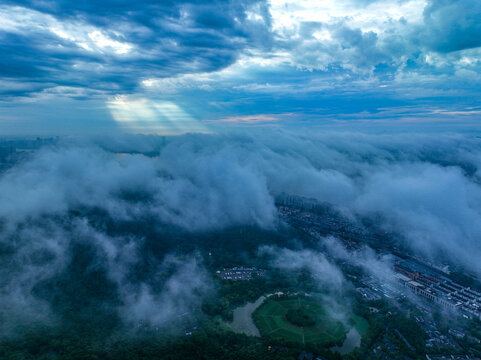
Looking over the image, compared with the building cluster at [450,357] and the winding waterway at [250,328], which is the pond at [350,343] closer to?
the winding waterway at [250,328]

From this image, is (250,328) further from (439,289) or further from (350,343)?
(439,289)

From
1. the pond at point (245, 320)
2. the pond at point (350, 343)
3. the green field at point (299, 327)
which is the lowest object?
the pond at point (350, 343)

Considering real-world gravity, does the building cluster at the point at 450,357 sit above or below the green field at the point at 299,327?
below

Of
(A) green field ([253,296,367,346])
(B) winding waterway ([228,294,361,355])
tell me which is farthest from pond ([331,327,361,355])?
(A) green field ([253,296,367,346])

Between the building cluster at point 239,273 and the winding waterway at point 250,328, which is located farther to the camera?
the building cluster at point 239,273

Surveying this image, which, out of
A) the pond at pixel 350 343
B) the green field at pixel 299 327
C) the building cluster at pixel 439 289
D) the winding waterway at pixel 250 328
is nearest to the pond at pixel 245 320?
the winding waterway at pixel 250 328

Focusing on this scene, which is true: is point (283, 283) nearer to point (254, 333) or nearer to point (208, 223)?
point (254, 333)

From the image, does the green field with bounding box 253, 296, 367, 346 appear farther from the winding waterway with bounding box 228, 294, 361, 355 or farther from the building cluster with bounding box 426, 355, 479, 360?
the building cluster with bounding box 426, 355, 479, 360
